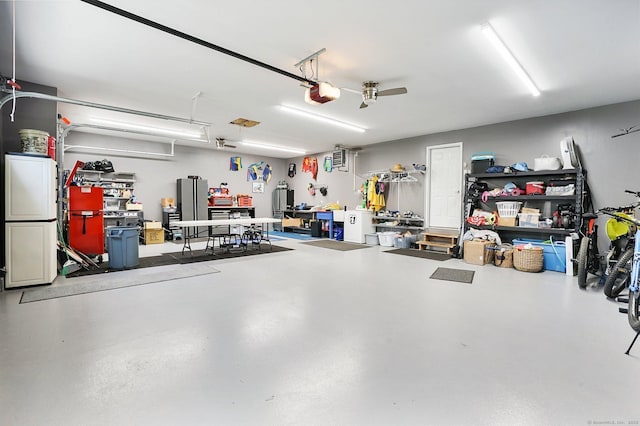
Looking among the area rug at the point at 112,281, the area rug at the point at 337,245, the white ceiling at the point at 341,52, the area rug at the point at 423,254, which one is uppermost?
the white ceiling at the point at 341,52

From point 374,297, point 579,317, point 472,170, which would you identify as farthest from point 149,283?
point 472,170

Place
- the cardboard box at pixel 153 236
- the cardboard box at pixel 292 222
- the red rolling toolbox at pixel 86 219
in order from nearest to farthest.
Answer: the red rolling toolbox at pixel 86 219 → the cardboard box at pixel 153 236 → the cardboard box at pixel 292 222

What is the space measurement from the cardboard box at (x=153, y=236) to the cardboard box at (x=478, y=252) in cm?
785

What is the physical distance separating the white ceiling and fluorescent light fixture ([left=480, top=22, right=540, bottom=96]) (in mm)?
63

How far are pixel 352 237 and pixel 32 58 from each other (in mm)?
7391

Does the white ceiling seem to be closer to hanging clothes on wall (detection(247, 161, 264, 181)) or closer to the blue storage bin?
the blue storage bin

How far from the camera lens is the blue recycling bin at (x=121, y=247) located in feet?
17.1

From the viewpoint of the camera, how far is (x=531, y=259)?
5.22 meters

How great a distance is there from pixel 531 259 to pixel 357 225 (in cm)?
442

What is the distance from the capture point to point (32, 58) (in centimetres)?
381

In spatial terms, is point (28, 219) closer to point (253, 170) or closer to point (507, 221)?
point (253, 170)

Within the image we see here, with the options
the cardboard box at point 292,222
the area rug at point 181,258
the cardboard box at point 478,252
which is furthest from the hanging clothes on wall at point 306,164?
the cardboard box at point 478,252

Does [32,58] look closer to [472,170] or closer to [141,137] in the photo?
[141,137]

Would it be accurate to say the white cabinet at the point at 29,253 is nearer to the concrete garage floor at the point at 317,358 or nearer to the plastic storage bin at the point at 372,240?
the concrete garage floor at the point at 317,358
